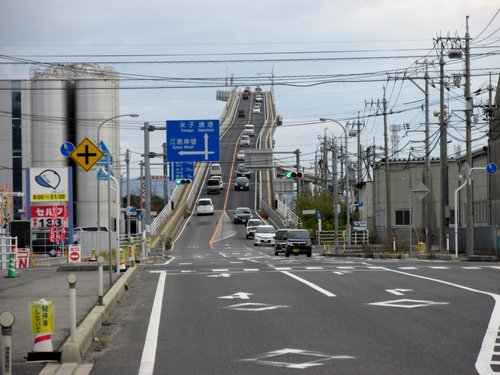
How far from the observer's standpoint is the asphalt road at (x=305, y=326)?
10445mm

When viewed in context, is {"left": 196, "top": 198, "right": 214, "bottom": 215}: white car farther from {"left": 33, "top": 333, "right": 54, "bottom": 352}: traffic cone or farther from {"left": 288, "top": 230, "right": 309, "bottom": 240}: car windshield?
{"left": 33, "top": 333, "right": 54, "bottom": 352}: traffic cone

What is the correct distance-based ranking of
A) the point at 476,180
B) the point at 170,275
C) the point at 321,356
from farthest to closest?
the point at 476,180
the point at 170,275
the point at 321,356

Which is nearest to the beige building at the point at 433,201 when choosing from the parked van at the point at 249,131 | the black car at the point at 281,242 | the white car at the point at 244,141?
the black car at the point at 281,242

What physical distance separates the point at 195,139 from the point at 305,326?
115 ft

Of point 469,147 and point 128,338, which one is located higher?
point 469,147

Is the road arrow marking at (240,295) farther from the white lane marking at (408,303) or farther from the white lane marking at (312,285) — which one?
the white lane marking at (408,303)

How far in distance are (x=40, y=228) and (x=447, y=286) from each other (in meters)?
37.2

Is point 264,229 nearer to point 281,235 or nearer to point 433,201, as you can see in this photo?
point 433,201

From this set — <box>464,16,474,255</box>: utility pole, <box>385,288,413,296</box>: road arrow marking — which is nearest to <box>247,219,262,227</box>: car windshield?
<box>464,16,474,255</box>: utility pole

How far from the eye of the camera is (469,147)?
43.4 metres

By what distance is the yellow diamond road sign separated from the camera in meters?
19.8

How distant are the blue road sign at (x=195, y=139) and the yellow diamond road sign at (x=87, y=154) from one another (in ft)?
92.2

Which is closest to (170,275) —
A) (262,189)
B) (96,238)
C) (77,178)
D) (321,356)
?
(321,356)

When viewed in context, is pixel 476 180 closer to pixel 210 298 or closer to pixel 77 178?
pixel 77 178
